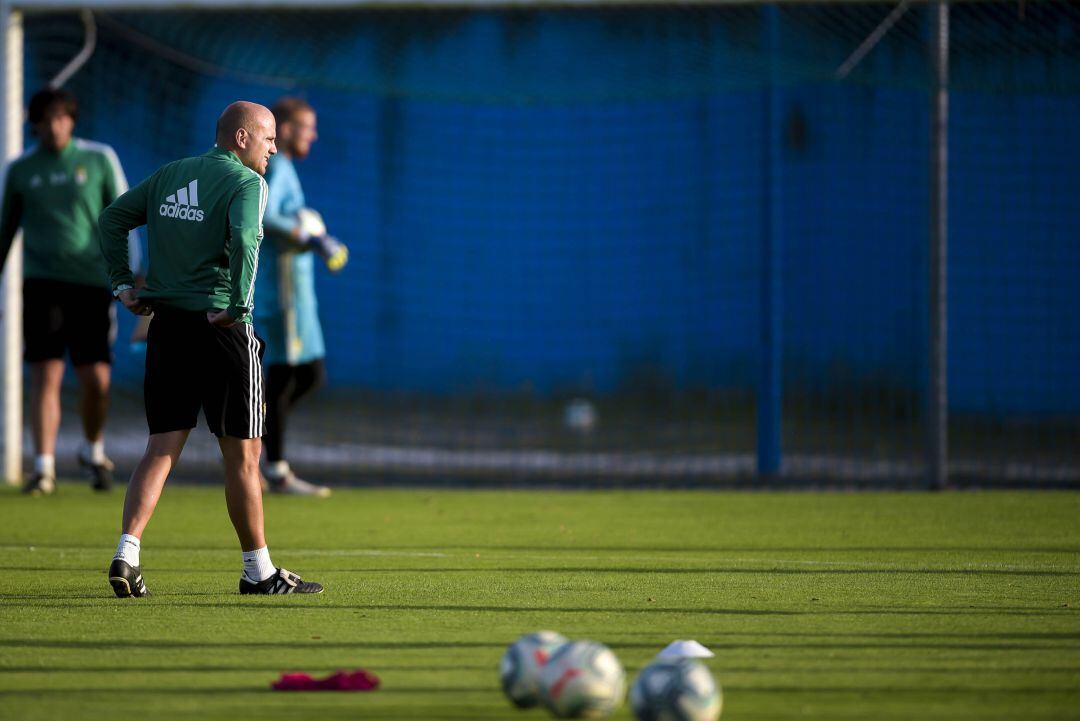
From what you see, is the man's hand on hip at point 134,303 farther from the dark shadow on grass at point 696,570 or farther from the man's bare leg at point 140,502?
the dark shadow on grass at point 696,570

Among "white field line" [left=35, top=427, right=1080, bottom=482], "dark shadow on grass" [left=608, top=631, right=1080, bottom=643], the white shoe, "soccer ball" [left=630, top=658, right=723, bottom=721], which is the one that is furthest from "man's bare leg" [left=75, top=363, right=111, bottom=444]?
"soccer ball" [left=630, top=658, right=723, bottom=721]

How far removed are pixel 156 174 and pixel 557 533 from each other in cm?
289

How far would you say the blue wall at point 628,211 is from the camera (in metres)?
15.2

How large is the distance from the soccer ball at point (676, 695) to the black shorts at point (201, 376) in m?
2.40

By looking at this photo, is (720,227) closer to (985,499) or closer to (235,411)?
(985,499)

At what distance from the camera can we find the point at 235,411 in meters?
5.25

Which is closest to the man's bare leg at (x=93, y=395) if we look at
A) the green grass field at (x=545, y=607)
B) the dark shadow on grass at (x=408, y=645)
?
the green grass field at (x=545, y=607)

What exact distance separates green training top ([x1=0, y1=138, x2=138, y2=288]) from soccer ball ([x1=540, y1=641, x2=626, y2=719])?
5.98m

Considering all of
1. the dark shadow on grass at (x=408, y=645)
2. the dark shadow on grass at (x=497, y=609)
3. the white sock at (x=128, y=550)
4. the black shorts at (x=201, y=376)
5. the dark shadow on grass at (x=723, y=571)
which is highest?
→ the black shorts at (x=201, y=376)

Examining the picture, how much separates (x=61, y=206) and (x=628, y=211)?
12.0 meters

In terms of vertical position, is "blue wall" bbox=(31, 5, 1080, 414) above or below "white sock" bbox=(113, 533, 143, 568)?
above

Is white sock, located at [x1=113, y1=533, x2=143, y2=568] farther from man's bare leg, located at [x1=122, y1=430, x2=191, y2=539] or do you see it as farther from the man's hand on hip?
the man's hand on hip

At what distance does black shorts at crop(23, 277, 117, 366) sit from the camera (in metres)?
8.84

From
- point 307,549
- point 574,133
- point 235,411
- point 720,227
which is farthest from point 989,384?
point 235,411
